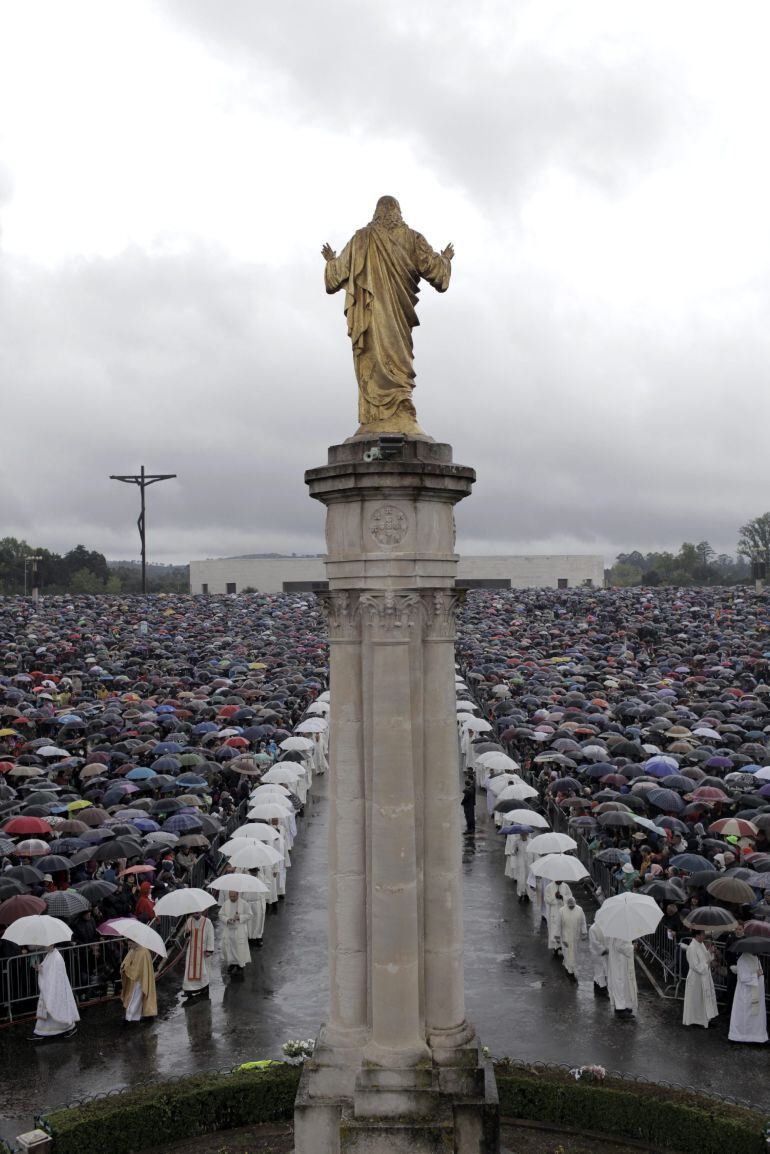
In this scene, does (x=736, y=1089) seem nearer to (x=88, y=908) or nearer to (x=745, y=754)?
(x=88, y=908)

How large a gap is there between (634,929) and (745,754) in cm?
1404

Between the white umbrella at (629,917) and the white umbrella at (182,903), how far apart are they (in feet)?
19.8

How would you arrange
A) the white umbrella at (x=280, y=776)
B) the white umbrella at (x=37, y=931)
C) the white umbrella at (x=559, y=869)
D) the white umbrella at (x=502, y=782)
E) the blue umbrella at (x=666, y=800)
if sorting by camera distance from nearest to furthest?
the white umbrella at (x=37, y=931) → the white umbrella at (x=559, y=869) → the blue umbrella at (x=666, y=800) → the white umbrella at (x=502, y=782) → the white umbrella at (x=280, y=776)

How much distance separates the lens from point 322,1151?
32.8ft

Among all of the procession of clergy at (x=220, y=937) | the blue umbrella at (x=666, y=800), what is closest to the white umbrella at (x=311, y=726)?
the procession of clergy at (x=220, y=937)

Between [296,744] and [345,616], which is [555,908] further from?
[296,744]

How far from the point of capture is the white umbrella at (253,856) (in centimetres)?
1784

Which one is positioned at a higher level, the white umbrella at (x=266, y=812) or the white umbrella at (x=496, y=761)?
the white umbrella at (x=496, y=761)

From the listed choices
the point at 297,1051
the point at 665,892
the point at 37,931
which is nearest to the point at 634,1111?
the point at 297,1051

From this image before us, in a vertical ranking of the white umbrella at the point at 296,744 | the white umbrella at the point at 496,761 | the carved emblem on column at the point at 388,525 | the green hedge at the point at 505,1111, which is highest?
the carved emblem on column at the point at 388,525

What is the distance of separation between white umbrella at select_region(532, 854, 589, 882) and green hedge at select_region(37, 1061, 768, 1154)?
15.6 feet

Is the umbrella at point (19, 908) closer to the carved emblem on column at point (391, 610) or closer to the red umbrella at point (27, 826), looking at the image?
the red umbrella at point (27, 826)

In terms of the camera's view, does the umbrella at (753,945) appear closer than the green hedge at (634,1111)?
No

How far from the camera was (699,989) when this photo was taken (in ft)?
49.3
